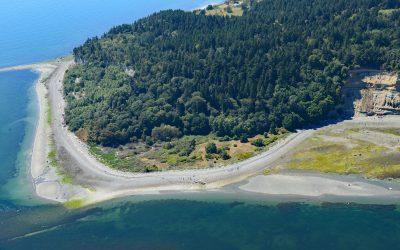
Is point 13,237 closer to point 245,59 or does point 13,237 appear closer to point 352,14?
point 245,59

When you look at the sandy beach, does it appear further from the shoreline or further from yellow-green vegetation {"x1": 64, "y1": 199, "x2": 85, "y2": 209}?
yellow-green vegetation {"x1": 64, "y1": 199, "x2": 85, "y2": 209}

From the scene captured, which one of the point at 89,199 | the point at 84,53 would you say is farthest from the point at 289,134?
the point at 84,53

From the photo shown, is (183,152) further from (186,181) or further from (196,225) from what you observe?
(196,225)

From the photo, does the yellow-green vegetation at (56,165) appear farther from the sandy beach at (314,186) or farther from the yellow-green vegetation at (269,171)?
the yellow-green vegetation at (269,171)

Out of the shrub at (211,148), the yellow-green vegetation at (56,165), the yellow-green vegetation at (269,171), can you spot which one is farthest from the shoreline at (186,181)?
the shrub at (211,148)

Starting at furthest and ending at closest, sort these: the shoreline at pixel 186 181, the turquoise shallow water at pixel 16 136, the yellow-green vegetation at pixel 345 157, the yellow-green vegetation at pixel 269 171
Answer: the turquoise shallow water at pixel 16 136
the yellow-green vegetation at pixel 269 171
the yellow-green vegetation at pixel 345 157
the shoreline at pixel 186 181

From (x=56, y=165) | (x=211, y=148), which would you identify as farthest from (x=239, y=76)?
(x=56, y=165)
